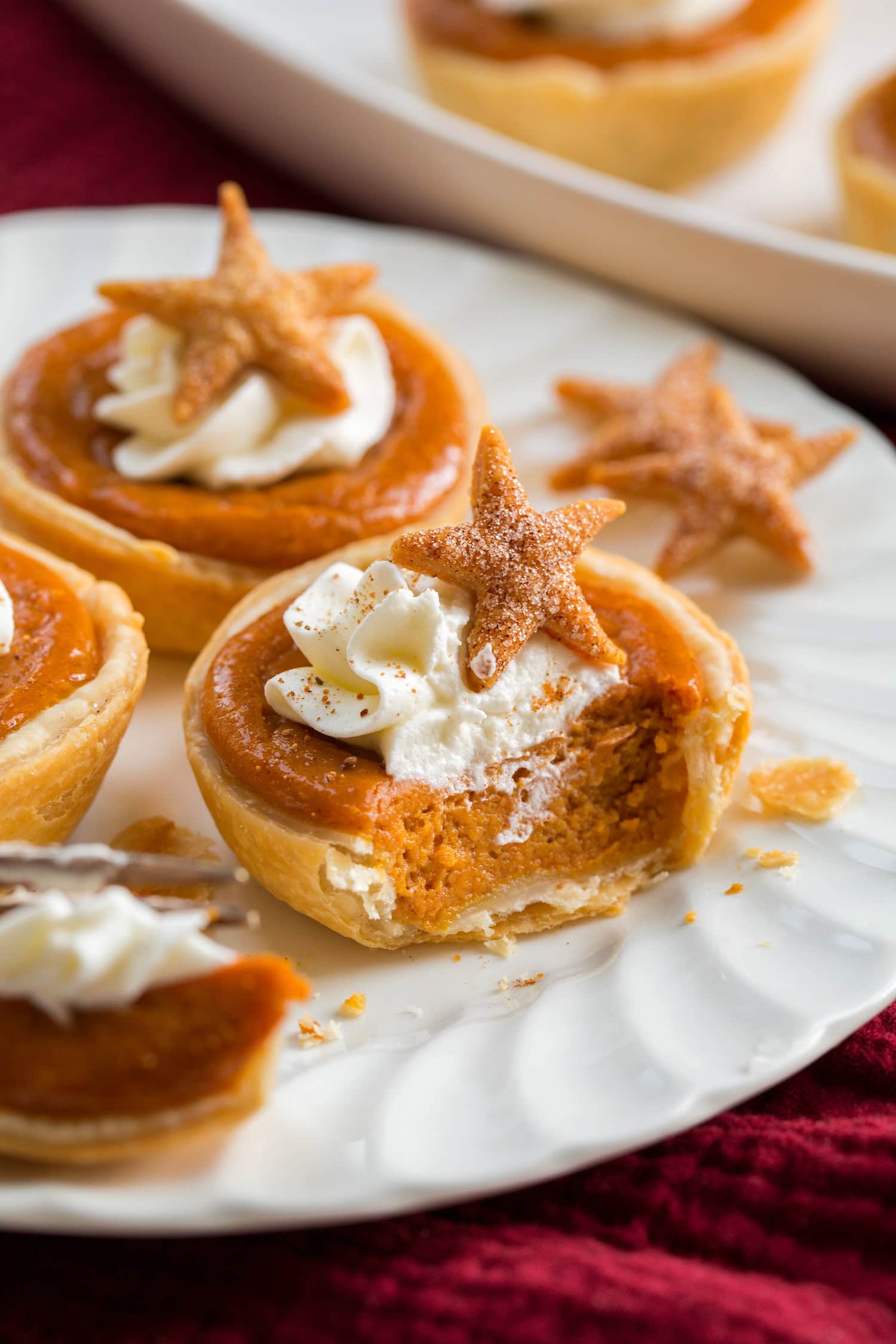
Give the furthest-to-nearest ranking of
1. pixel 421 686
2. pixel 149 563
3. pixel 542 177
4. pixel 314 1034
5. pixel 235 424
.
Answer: pixel 542 177 < pixel 235 424 < pixel 149 563 < pixel 421 686 < pixel 314 1034

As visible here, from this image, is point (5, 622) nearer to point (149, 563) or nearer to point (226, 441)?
point (149, 563)

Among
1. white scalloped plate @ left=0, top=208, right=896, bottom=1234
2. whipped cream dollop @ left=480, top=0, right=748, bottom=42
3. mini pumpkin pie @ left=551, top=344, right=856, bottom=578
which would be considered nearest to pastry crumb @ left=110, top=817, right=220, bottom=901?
white scalloped plate @ left=0, top=208, right=896, bottom=1234

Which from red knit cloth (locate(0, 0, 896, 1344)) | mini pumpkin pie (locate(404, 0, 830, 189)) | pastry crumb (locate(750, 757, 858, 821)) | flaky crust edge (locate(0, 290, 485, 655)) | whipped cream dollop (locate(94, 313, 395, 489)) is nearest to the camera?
red knit cloth (locate(0, 0, 896, 1344))

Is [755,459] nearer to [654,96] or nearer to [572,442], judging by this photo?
[572,442]

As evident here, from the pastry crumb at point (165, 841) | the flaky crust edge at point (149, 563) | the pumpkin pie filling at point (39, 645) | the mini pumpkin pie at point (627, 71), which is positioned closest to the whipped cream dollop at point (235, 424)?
the flaky crust edge at point (149, 563)

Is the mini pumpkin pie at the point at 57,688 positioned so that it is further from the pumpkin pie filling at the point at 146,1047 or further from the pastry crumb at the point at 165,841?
the pumpkin pie filling at the point at 146,1047

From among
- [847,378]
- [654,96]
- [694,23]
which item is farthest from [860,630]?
[694,23]

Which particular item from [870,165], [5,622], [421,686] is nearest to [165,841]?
[5,622]

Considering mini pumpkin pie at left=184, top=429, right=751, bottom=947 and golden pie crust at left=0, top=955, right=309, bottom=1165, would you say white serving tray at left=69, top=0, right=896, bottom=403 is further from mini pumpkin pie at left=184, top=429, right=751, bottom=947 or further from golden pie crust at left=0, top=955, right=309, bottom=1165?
golden pie crust at left=0, top=955, right=309, bottom=1165
